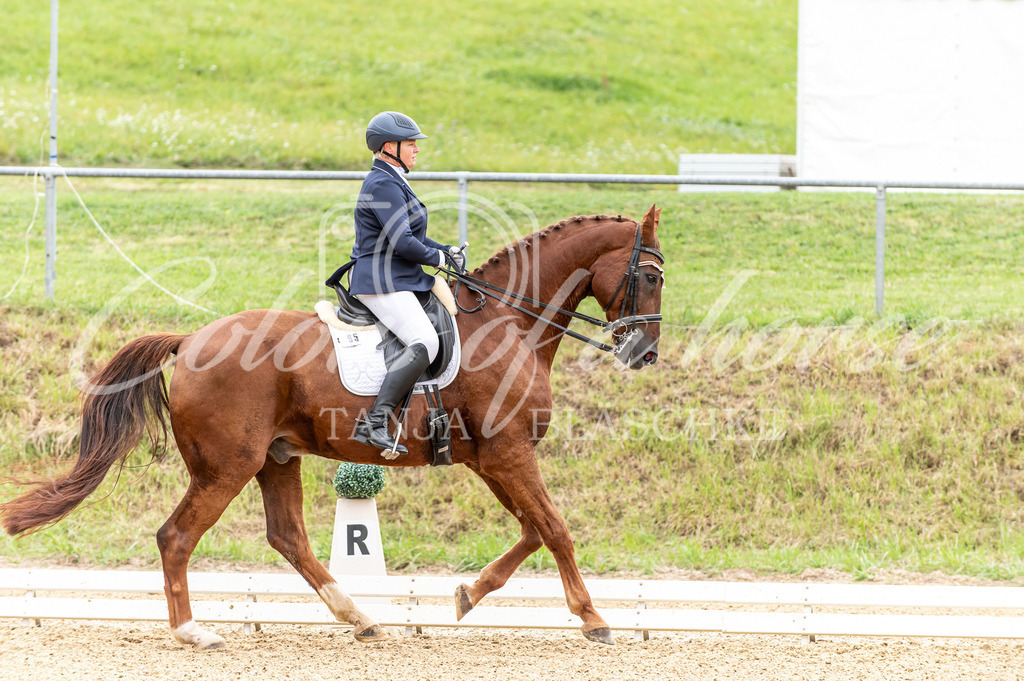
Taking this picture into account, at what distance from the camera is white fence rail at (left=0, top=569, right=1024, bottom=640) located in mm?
5000

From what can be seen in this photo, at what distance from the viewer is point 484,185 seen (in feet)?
45.8

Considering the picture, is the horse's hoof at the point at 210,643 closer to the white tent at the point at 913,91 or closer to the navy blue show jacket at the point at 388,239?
the navy blue show jacket at the point at 388,239

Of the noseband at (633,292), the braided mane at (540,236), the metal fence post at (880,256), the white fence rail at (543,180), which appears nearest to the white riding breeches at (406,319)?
the braided mane at (540,236)

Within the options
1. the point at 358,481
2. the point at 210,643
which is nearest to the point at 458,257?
the point at 358,481

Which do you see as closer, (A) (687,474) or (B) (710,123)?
(A) (687,474)

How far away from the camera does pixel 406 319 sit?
4.94m

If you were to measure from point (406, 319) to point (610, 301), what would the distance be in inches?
45.6

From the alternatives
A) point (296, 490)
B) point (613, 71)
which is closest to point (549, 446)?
point (296, 490)

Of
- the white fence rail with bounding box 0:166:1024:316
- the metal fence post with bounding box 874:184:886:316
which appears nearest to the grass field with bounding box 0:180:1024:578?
the metal fence post with bounding box 874:184:886:316

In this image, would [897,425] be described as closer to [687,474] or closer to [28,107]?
[687,474]

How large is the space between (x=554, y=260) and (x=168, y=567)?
269 centimetres

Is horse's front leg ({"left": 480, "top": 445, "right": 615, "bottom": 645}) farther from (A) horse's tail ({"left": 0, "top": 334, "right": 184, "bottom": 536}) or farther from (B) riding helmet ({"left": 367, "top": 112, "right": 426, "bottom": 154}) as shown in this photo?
(A) horse's tail ({"left": 0, "top": 334, "right": 184, "bottom": 536})

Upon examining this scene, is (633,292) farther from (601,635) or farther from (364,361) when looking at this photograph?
(601,635)

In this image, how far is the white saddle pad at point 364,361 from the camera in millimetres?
4988
